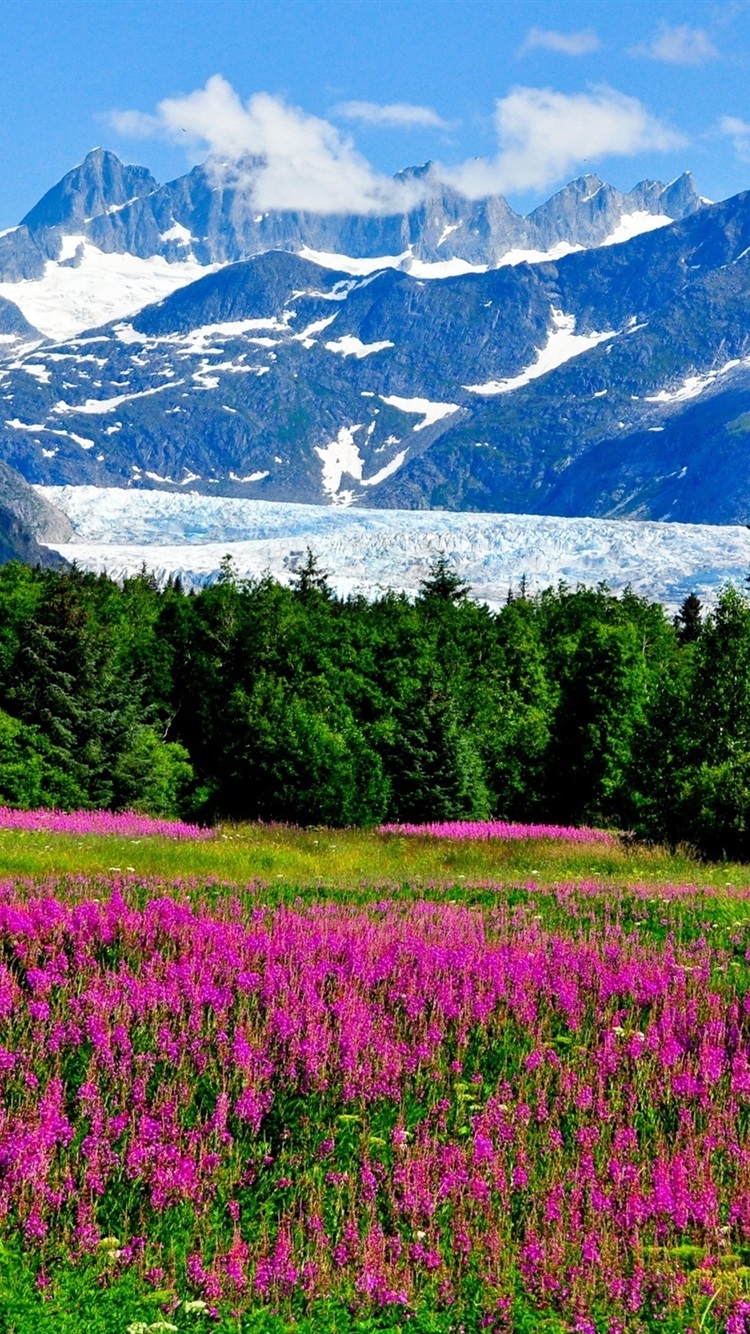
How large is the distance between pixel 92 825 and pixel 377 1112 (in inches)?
809

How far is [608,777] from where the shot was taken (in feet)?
189

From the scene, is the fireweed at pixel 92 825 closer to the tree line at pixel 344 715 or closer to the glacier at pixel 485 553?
the tree line at pixel 344 715

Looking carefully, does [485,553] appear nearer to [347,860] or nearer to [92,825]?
[92,825]

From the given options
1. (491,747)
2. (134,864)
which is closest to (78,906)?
(134,864)

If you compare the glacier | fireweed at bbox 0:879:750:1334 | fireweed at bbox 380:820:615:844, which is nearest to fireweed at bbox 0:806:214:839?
fireweed at bbox 380:820:615:844

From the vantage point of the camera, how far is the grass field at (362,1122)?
270 inches

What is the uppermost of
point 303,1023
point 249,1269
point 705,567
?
point 705,567

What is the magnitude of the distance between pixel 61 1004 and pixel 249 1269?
3829 millimetres

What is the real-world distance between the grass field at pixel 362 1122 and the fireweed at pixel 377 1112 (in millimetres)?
25

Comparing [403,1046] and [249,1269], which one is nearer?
[249,1269]

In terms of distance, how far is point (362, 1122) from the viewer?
29.1ft

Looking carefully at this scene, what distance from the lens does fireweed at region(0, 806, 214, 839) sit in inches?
1055

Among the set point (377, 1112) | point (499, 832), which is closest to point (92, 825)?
point (499, 832)

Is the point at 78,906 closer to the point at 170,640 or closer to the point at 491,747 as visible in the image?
the point at 491,747
